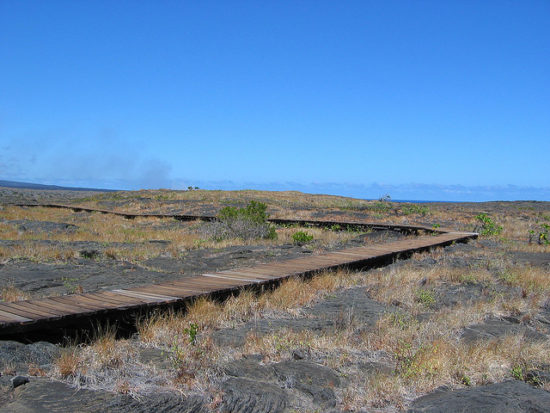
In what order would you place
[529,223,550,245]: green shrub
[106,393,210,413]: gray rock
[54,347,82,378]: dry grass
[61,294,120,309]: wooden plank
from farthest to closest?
[529,223,550,245]: green shrub, [61,294,120,309]: wooden plank, [54,347,82,378]: dry grass, [106,393,210,413]: gray rock

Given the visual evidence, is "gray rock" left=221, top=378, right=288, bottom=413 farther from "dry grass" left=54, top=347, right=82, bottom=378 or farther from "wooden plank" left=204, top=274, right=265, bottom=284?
"wooden plank" left=204, top=274, right=265, bottom=284

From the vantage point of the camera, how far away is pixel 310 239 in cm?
1477

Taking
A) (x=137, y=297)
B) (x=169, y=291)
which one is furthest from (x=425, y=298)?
(x=137, y=297)

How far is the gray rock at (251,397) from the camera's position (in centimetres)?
328

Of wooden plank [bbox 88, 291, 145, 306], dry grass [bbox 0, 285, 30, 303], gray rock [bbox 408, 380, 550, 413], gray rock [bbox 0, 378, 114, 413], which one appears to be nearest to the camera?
gray rock [bbox 0, 378, 114, 413]

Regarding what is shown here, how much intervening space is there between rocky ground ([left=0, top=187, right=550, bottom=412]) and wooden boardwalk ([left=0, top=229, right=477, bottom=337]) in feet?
0.62

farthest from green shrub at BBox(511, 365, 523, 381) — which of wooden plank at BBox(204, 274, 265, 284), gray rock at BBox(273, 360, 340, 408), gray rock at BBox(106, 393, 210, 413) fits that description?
wooden plank at BBox(204, 274, 265, 284)

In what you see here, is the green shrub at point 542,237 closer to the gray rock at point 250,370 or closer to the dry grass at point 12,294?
the gray rock at point 250,370

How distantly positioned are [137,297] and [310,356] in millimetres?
2276

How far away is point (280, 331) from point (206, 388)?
175 cm

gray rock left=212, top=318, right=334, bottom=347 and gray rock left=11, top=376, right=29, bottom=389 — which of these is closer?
gray rock left=11, top=376, right=29, bottom=389

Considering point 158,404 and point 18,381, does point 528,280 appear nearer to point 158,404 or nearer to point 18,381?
point 158,404

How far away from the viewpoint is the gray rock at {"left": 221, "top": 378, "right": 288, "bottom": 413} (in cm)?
328

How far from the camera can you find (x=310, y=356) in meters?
4.45
